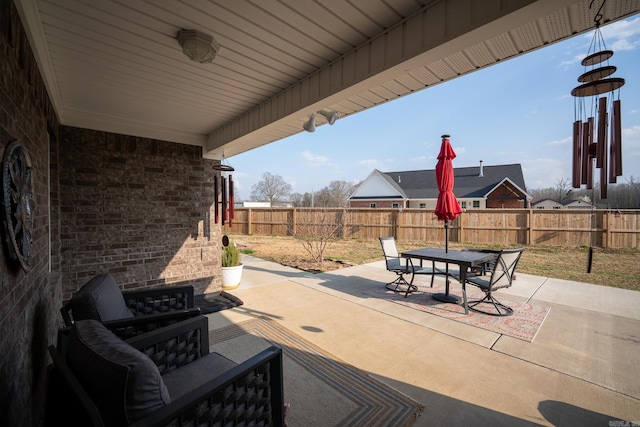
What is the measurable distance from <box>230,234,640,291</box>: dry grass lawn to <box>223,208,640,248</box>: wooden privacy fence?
51cm

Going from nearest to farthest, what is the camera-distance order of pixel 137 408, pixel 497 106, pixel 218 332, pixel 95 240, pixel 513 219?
pixel 137 408, pixel 218 332, pixel 95 240, pixel 513 219, pixel 497 106

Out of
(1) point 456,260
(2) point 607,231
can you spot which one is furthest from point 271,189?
(1) point 456,260

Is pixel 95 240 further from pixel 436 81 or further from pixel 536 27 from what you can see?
pixel 536 27

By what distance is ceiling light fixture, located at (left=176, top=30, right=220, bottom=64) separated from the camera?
6.94 feet

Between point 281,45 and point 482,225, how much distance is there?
36.0ft

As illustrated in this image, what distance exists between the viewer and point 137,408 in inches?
43.4

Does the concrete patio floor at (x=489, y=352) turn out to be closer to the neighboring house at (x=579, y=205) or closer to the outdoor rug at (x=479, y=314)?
the outdoor rug at (x=479, y=314)

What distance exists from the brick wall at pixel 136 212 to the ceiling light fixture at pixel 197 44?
283cm

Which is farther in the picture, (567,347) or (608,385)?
(567,347)

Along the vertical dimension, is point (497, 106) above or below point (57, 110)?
above

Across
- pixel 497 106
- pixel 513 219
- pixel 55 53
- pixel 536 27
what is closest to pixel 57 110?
pixel 55 53

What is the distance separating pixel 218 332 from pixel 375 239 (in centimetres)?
982

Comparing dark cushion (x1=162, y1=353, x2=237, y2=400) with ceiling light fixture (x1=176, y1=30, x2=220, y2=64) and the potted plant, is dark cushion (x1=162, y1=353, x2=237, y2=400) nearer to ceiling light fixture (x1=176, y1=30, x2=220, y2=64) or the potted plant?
ceiling light fixture (x1=176, y1=30, x2=220, y2=64)

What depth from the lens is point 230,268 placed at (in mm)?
5285
